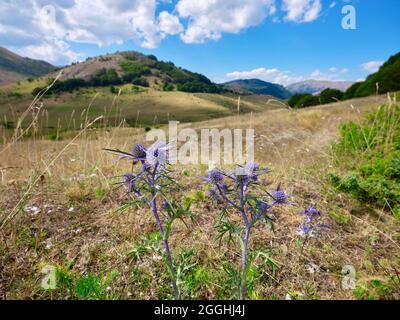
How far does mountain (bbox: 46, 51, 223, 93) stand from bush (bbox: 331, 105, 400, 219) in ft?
351

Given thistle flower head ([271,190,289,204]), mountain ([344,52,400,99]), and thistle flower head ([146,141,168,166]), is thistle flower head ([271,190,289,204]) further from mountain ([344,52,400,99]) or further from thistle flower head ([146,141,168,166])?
mountain ([344,52,400,99])

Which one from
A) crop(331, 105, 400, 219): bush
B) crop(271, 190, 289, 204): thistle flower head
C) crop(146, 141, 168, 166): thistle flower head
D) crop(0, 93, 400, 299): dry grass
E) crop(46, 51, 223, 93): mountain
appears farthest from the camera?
crop(46, 51, 223, 93): mountain

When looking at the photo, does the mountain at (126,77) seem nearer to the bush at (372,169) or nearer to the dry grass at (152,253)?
the bush at (372,169)

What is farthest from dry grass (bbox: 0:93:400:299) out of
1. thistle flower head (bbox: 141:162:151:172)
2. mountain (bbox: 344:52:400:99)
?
mountain (bbox: 344:52:400:99)

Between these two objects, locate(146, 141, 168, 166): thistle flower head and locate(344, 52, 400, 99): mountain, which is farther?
locate(344, 52, 400, 99): mountain

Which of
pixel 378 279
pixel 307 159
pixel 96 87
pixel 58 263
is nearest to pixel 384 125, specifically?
pixel 307 159

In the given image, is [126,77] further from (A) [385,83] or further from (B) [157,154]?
(B) [157,154]

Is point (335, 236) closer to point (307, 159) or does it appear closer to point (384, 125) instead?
point (307, 159)

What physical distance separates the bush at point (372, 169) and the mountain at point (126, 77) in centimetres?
10692

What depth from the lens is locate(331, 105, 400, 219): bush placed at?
3.79m

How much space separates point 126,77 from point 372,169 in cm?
14004

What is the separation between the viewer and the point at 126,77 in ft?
438

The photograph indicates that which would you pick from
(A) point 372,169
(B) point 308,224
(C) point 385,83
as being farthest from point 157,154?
(C) point 385,83
